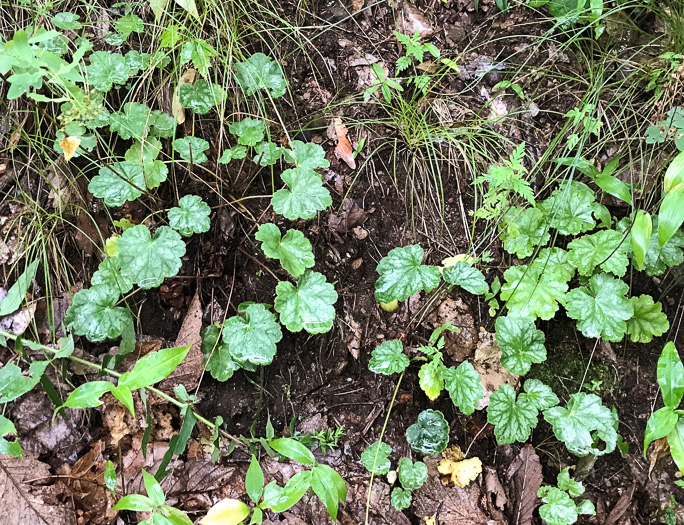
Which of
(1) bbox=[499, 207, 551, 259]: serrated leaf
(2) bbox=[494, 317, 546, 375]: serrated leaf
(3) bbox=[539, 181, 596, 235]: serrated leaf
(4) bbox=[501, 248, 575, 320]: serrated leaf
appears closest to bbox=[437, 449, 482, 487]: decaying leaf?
(2) bbox=[494, 317, 546, 375]: serrated leaf

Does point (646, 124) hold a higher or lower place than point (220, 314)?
higher

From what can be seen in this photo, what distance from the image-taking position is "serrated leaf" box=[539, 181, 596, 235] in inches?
74.6


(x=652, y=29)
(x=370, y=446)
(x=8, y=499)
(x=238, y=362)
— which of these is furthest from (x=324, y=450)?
(x=652, y=29)

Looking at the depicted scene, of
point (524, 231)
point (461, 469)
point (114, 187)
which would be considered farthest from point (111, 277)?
point (524, 231)

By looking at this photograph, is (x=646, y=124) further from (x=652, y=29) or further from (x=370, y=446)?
(x=370, y=446)

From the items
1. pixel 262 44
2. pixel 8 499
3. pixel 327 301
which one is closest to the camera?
pixel 8 499

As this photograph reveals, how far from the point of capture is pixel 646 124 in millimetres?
2004

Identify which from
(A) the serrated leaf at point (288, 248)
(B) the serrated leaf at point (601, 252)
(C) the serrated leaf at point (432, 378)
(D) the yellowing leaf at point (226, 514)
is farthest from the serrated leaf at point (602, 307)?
(D) the yellowing leaf at point (226, 514)

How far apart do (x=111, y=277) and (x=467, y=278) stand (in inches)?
54.3

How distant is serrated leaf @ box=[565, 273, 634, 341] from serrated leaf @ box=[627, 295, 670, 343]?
61 mm

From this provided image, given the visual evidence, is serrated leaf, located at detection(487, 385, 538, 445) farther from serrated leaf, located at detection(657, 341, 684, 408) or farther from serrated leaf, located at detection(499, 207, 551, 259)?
serrated leaf, located at detection(499, 207, 551, 259)

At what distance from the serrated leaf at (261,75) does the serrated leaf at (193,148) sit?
302mm

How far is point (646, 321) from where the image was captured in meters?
1.84

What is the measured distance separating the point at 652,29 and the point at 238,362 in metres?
2.37
